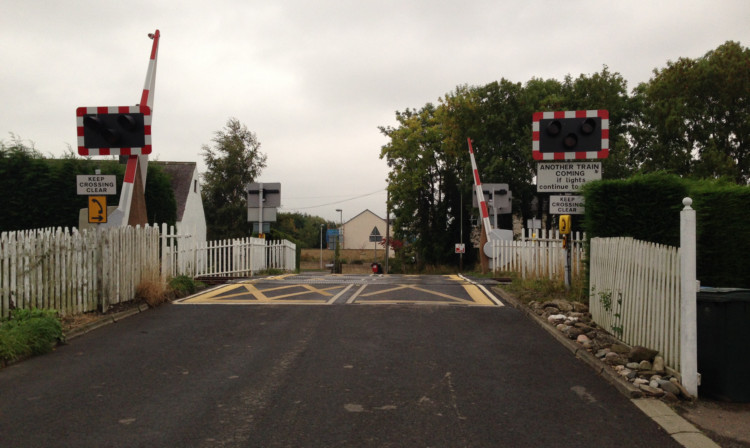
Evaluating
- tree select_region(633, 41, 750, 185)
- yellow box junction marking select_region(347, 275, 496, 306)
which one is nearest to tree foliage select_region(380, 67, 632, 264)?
tree select_region(633, 41, 750, 185)

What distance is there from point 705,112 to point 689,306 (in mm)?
33964

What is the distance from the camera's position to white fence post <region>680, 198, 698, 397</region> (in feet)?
18.0

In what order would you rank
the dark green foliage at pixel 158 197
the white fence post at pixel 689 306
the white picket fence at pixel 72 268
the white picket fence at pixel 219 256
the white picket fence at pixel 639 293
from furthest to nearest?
1. the dark green foliage at pixel 158 197
2. the white picket fence at pixel 219 256
3. the white picket fence at pixel 72 268
4. the white picket fence at pixel 639 293
5. the white fence post at pixel 689 306

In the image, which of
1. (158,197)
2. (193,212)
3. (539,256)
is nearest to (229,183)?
(193,212)

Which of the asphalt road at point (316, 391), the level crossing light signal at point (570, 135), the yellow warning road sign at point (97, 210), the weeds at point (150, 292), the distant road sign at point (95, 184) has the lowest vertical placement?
the asphalt road at point (316, 391)

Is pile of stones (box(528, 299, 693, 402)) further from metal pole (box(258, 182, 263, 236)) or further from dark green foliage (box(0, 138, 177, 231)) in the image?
dark green foliage (box(0, 138, 177, 231))

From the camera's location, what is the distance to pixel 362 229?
10031cm

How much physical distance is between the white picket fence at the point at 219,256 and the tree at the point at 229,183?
22725 millimetres

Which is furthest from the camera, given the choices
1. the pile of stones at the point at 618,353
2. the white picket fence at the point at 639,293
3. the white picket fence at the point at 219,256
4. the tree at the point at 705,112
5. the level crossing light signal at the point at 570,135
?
the tree at the point at 705,112

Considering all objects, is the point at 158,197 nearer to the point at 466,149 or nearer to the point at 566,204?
the point at 566,204

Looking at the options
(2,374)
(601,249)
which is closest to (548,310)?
(601,249)

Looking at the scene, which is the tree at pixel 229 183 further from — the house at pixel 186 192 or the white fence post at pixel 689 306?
the white fence post at pixel 689 306

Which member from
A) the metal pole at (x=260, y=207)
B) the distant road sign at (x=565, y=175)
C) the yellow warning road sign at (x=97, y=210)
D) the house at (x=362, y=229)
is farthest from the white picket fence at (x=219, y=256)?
the house at (x=362, y=229)

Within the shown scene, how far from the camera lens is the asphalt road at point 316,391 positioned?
14.8 ft
